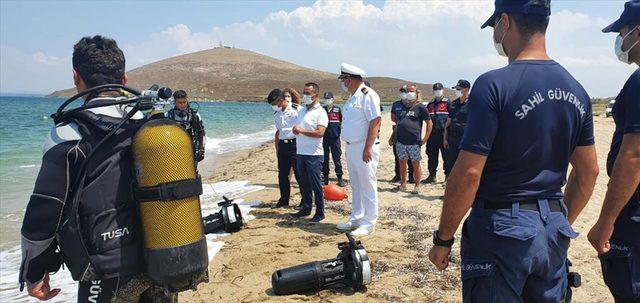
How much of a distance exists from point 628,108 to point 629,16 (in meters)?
0.60

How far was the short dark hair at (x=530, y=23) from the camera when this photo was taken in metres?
2.22

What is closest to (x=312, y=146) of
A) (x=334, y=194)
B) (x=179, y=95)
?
(x=334, y=194)

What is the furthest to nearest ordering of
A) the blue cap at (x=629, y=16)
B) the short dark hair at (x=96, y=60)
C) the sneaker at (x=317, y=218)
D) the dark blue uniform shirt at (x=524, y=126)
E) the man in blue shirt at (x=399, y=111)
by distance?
the man in blue shirt at (x=399, y=111) < the sneaker at (x=317, y=218) < the blue cap at (x=629, y=16) < the short dark hair at (x=96, y=60) < the dark blue uniform shirt at (x=524, y=126)

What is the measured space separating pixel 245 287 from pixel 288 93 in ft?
12.8

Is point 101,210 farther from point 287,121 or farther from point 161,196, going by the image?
point 287,121

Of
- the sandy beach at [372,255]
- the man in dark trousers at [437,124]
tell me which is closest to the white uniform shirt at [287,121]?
the sandy beach at [372,255]

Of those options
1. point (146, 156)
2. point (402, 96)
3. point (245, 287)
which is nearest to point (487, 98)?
point (146, 156)

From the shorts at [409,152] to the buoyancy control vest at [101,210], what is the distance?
6883 mm

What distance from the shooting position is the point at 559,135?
7.20 ft

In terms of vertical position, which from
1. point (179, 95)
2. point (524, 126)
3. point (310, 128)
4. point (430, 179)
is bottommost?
point (430, 179)

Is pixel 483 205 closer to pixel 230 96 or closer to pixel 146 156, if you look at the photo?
pixel 146 156

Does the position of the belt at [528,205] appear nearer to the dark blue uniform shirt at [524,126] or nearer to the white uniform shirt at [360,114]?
the dark blue uniform shirt at [524,126]

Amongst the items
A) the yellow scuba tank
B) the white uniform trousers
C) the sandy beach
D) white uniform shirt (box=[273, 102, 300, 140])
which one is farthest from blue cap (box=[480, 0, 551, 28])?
white uniform shirt (box=[273, 102, 300, 140])

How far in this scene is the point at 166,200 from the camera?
2209 millimetres
